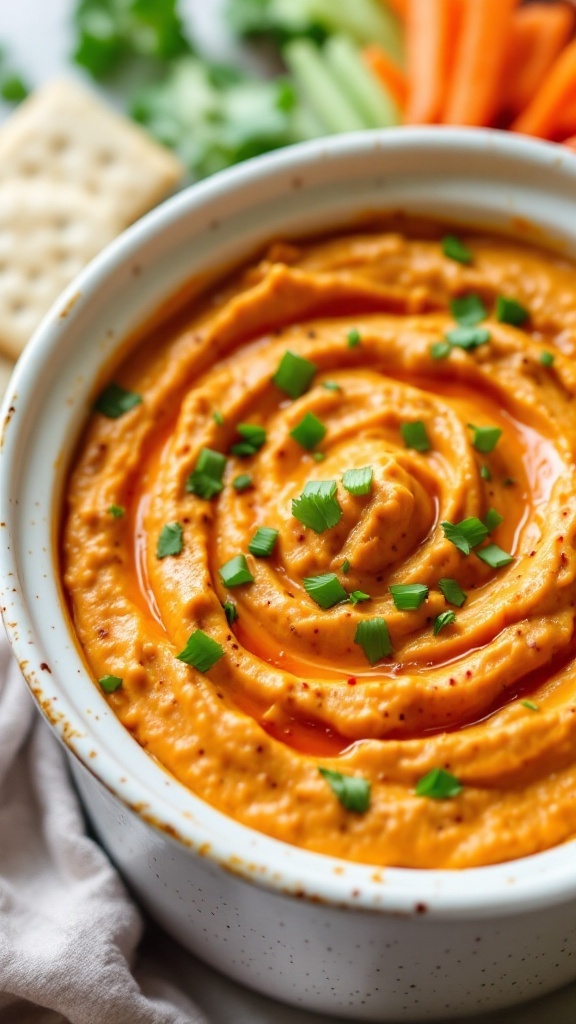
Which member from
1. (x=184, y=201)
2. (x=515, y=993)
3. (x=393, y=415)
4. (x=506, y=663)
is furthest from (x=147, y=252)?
(x=515, y=993)

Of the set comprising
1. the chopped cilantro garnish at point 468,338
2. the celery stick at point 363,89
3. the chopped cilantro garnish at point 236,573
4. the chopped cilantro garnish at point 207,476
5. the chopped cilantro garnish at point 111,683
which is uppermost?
the celery stick at point 363,89

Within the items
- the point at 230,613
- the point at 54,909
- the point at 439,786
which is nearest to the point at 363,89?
the point at 230,613

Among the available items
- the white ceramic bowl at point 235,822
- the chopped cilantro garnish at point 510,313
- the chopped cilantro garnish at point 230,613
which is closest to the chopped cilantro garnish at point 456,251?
the white ceramic bowl at point 235,822

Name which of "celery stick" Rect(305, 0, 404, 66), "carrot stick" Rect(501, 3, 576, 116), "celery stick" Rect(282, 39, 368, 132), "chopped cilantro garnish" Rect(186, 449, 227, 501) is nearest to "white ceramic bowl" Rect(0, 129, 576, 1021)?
"chopped cilantro garnish" Rect(186, 449, 227, 501)

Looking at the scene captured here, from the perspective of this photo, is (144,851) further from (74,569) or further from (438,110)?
(438,110)

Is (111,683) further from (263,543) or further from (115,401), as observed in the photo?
(115,401)

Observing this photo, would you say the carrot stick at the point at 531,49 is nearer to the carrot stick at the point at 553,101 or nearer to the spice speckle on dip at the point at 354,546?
the carrot stick at the point at 553,101
